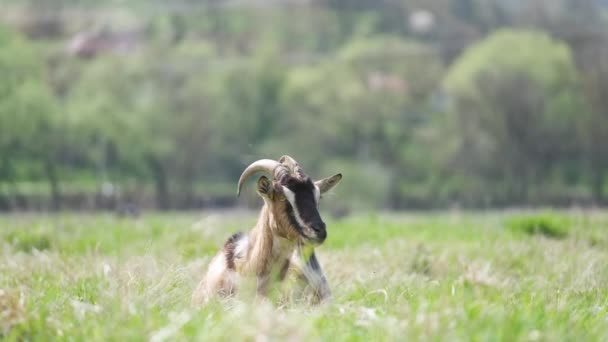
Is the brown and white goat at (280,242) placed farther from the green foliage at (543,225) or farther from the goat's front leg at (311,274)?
the green foliage at (543,225)

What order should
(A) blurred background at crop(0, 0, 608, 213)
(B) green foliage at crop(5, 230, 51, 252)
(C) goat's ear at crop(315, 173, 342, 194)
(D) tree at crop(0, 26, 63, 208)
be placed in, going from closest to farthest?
(C) goat's ear at crop(315, 173, 342, 194) → (B) green foliage at crop(5, 230, 51, 252) → (D) tree at crop(0, 26, 63, 208) → (A) blurred background at crop(0, 0, 608, 213)

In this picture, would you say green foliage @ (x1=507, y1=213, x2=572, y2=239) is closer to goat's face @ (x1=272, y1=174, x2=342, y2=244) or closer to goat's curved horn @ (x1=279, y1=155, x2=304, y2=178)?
goat's curved horn @ (x1=279, y1=155, x2=304, y2=178)

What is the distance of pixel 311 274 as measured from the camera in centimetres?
745

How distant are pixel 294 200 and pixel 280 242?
16.1 inches

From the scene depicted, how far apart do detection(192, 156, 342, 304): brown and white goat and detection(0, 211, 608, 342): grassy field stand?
0.92ft

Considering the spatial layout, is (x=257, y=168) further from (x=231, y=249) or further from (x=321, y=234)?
(x=321, y=234)

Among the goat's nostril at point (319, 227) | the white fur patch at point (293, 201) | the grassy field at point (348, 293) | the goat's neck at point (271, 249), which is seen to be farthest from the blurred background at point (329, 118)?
the goat's nostril at point (319, 227)

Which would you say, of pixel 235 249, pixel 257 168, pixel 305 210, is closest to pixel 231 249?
pixel 235 249

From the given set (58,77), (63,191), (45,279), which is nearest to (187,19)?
(58,77)

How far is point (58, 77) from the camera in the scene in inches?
2625

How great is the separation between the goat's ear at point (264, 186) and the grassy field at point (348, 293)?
86cm

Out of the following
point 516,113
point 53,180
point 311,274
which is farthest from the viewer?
point 516,113

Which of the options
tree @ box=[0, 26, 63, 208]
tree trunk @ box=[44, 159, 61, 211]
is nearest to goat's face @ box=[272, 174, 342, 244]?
tree @ box=[0, 26, 63, 208]

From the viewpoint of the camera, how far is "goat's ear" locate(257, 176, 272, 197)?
25.0ft
